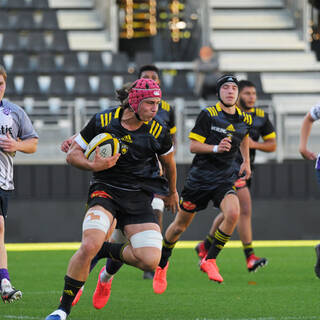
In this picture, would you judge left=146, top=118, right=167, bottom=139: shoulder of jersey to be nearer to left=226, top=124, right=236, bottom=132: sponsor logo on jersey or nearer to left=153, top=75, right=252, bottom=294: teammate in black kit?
left=153, top=75, right=252, bottom=294: teammate in black kit

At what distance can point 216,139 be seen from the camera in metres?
9.19

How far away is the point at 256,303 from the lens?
24.8ft

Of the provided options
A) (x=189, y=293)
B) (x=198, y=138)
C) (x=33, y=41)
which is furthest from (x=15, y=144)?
(x=33, y=41)

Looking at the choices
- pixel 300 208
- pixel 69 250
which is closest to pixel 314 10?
pixel 300 208

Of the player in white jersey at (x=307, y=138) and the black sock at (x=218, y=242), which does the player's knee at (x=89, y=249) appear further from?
the player in white jersey at (x=307, y=138)

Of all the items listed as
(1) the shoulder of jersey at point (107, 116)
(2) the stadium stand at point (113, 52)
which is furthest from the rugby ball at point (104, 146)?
(2) the stadium stand at point (113, 52)

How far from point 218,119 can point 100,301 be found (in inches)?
99.2

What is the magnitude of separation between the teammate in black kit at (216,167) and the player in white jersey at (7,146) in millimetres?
1924

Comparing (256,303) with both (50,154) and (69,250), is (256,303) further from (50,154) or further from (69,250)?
(50,154)

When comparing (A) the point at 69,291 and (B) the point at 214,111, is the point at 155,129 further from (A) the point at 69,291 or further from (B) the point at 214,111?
(B) the point at 214,111

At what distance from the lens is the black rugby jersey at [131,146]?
→ 673 centimetres

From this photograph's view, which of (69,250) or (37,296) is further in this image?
(69,250)

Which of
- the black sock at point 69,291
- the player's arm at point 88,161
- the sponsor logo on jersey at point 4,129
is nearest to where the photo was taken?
the black sock at point 69,291

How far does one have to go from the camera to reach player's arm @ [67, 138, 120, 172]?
642cm
